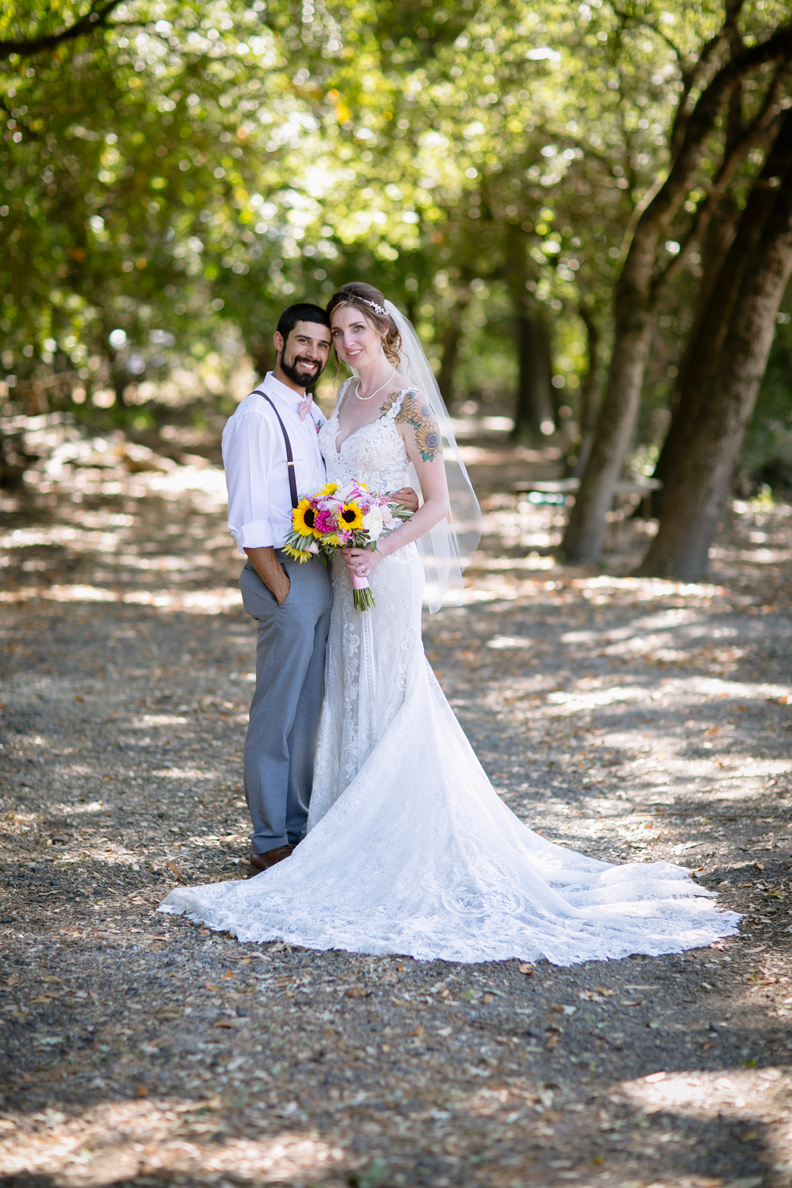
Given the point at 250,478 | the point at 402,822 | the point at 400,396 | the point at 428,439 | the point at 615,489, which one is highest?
the point at 400,396

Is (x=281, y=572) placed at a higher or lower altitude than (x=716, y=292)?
lower

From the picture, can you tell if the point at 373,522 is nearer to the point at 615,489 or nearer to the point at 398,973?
the point at 398,973

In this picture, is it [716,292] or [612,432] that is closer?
[612,432]

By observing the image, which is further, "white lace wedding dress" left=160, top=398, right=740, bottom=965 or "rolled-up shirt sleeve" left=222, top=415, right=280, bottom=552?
"rolled-up shirt sleeve" left=222, top=415, right=280, bottom=552

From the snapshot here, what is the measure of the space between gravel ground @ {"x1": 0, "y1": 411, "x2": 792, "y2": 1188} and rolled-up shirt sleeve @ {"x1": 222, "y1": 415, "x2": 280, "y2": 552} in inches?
61.9

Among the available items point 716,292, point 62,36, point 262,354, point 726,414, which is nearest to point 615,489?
point 726,414

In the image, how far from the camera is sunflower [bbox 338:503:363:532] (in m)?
4.15

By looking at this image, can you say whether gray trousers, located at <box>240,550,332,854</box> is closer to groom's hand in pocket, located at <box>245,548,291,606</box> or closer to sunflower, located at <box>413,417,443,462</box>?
groom's hand in pocket, located at <box>245,548,291,606</box>

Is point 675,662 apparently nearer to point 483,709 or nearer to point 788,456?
point 483,709

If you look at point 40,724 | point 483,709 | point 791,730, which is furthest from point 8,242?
point 791,730

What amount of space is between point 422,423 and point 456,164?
12301mm

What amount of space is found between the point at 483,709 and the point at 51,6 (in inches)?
338

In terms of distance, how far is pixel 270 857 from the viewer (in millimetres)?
4539

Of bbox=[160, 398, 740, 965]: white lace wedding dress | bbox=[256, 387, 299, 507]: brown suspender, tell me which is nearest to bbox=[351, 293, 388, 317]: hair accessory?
bbox=[160, 398, 740, 965]: white lace wedding dress
